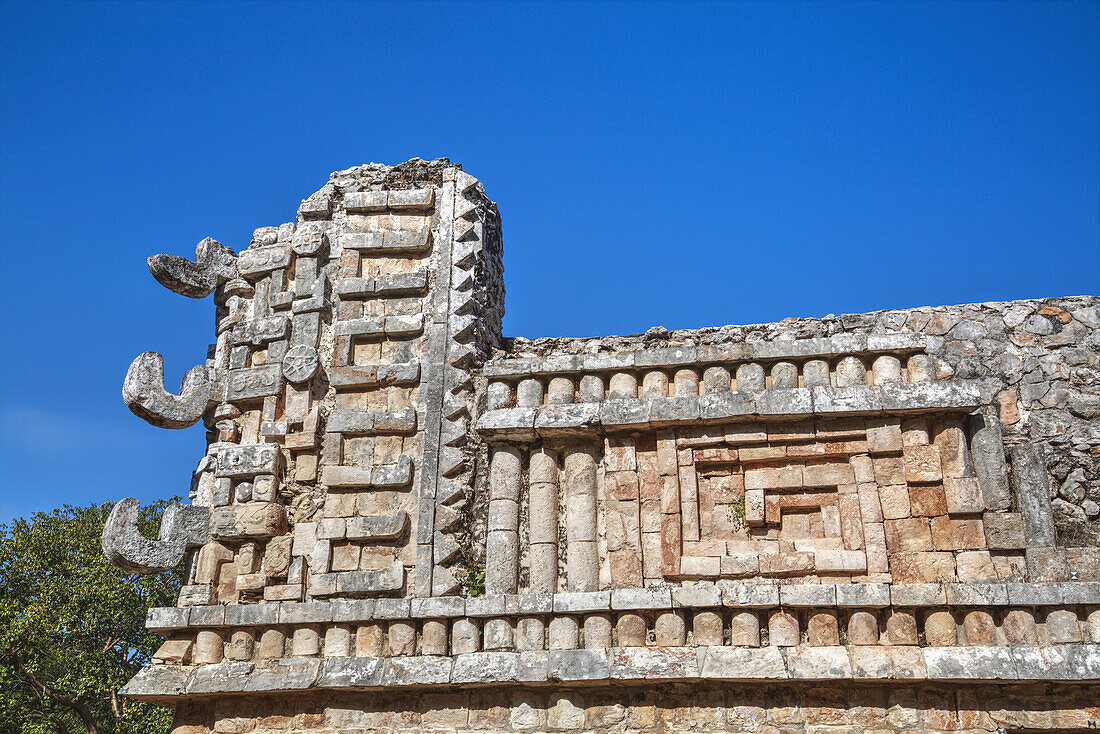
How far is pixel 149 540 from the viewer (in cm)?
725

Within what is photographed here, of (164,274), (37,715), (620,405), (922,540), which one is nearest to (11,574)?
(37,715)

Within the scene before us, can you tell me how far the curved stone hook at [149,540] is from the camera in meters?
7.20

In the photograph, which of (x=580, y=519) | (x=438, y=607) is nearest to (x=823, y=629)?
(x=580, y=519)

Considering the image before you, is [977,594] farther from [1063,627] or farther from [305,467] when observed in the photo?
[305,467]

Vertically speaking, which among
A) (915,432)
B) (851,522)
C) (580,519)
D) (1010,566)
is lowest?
(1010,566)

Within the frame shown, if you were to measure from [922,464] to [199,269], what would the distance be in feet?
19.6

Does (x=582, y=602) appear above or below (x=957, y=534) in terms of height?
below

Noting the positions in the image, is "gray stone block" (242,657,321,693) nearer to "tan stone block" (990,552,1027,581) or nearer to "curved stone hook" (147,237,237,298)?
"curved stone hook" (147,237,237,298)

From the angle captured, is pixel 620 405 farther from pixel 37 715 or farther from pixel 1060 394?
pixel 37 715

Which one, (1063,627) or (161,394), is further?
(161,394)

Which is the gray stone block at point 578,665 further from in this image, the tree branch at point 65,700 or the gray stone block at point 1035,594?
the tree branch at point 65,700

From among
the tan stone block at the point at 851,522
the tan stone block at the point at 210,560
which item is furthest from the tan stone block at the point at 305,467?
the tan stone block at the point at 851,522

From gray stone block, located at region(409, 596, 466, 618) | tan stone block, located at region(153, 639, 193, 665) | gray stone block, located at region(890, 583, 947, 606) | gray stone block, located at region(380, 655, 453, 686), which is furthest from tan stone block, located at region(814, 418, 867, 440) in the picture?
tan stone block, located at region(153, 639, 193, 665)

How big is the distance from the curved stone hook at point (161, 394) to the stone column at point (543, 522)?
9.21 ft
